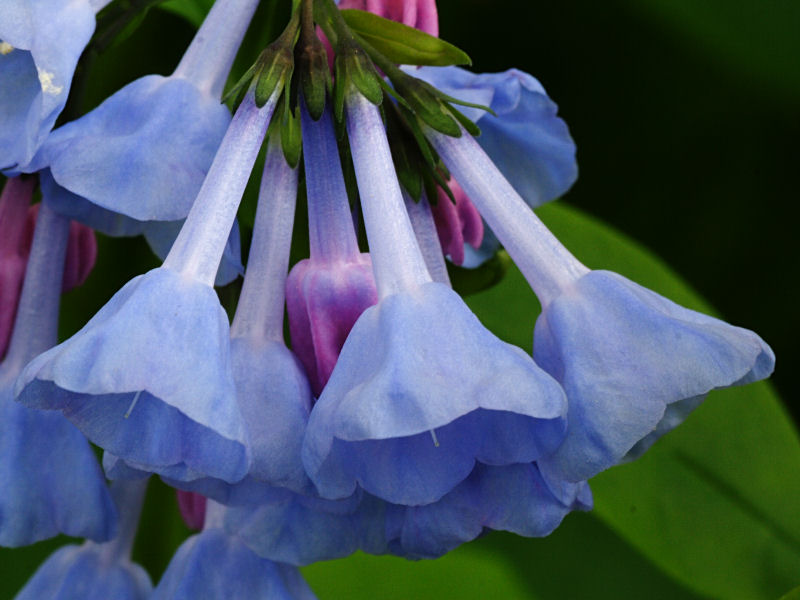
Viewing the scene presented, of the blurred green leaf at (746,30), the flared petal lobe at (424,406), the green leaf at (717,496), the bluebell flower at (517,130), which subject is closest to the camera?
the flared petal lobe at (424,406)

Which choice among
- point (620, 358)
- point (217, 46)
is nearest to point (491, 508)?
point (620, 358)

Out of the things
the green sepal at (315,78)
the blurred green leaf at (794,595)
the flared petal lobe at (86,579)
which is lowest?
the flared petal lobe at (86,579)

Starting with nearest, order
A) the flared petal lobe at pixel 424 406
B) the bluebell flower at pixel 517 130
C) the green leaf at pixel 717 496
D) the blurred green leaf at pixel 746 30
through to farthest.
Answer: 1. the flared petal lobe at pixel 424 406
2. the bluebell flower at pixel 517 130
3. the green leaf at pixel 717 496
4. the blurred green leaf at pixel 746 30

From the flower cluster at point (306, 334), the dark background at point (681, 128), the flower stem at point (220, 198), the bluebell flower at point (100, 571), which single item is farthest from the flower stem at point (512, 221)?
the dark background at point (681, 128)

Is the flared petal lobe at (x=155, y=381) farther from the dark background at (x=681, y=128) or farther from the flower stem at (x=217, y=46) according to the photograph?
the dark background at (x=681, y=128)

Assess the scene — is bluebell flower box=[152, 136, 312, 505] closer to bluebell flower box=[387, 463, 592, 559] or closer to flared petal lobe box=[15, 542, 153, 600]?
bluebell flower box=[387, 463, 592, 559]

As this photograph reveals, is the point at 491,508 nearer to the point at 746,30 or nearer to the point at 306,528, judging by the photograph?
the point at 306,528

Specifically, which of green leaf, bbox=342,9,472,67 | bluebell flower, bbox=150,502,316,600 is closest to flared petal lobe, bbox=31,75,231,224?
green leaf, bbox=342,9,472,67
